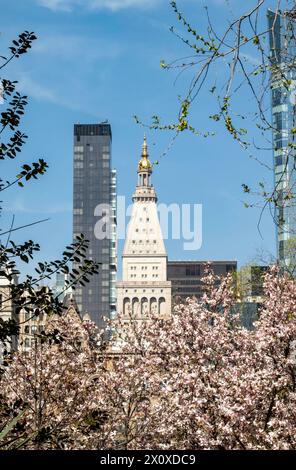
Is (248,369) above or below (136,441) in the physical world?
above

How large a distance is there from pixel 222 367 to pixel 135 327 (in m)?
5.54

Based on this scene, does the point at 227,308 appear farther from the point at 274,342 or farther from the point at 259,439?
the point at 259,439

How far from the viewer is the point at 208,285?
2805 centimetres

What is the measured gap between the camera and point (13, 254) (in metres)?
12.2

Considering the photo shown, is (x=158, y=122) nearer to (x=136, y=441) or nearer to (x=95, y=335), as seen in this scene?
(x=136, y=441)

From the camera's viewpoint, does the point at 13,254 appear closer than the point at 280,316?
Yes

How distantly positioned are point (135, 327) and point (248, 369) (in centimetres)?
765

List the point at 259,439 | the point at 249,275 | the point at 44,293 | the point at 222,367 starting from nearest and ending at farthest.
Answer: the point at 44,293 < the point at 259,439 < the point at 222,367 < the point at 249,275

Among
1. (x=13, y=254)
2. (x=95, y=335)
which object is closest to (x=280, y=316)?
(x=95, y=335)

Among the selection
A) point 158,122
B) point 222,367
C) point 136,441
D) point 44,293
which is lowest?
point 136,441
